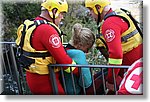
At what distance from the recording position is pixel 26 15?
2.42 meters

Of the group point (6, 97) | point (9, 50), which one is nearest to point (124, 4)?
point (9, 50)

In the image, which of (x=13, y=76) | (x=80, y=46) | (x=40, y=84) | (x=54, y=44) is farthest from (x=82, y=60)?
(x=13, y=76)

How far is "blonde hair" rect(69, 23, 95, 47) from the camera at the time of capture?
2.36 meters

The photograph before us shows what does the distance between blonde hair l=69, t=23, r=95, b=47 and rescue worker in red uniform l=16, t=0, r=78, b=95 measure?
0.09m

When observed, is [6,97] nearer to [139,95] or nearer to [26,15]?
[26,15]

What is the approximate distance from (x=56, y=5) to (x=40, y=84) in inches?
20.3

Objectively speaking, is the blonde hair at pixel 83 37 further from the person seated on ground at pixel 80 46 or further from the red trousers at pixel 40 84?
the red trousers at pixel 40 84

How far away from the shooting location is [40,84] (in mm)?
2439

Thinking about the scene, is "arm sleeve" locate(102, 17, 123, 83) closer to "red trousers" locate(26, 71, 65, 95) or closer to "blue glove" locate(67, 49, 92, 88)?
"blue glove" locate(67, 49, 92, 88)

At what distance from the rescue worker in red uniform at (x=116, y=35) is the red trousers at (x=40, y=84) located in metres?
0.35

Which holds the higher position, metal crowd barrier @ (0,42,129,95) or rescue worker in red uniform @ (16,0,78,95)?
rescue worker in red uniform @ (16,0,78,95)

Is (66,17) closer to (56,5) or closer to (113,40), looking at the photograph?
(56,5)

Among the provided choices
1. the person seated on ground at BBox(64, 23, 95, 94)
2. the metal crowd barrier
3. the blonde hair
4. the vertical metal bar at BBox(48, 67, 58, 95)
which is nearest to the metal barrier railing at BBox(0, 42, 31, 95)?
the metal crowd barrier

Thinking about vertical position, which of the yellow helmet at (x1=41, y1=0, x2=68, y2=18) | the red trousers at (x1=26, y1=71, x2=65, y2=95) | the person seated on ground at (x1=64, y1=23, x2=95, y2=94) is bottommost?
the red trousers at (x1=26, y1=71, x2=65, y2=95)
